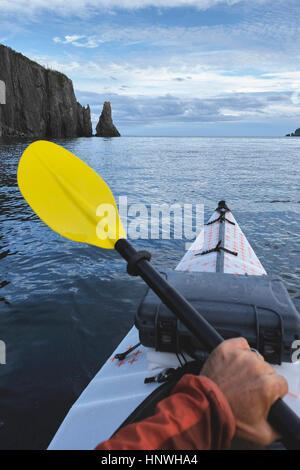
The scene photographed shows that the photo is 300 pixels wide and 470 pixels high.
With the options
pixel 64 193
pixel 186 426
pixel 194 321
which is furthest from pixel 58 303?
pixel 186 426

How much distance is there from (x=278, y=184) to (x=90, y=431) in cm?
1647

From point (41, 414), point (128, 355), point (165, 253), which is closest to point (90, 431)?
point (128, 355)

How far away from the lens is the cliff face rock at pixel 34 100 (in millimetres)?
48000

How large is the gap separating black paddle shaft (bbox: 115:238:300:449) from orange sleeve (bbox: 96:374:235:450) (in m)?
0.23

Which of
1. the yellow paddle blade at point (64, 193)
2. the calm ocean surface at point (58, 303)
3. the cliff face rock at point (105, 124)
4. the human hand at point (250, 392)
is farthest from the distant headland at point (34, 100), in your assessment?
the human hand at point (250, 392)

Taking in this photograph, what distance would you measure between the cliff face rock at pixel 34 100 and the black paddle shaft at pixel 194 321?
49.6 metres

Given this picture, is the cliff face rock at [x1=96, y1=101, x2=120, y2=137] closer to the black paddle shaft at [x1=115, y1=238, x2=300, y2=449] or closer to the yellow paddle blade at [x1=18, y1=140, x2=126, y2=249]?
the yellow paddle blade at [x1=18, y1=140, x2=126, y2=249]

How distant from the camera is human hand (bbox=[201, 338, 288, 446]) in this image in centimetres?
115

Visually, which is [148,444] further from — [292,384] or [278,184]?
[278,184]

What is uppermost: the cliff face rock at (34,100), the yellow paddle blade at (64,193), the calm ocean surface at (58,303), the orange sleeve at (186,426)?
the cliff face rock at (34,100)

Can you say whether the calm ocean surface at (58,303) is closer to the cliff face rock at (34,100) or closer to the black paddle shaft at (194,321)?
the black paddle shaft at (194,321)

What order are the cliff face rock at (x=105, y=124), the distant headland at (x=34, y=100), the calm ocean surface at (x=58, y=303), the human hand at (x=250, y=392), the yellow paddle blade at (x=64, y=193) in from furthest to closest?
the cliff face rock at (x=105, y=124) → the distant headland at (x=34, y=100) → the calm ocean surface at (x=58, y=303) → the yellow paddle blade at (x=64, y=193) → the human hand at (x=250, y=392)

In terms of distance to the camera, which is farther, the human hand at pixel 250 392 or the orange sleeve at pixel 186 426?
the human hand at pixel 250 392

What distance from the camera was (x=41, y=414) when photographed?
293cm
